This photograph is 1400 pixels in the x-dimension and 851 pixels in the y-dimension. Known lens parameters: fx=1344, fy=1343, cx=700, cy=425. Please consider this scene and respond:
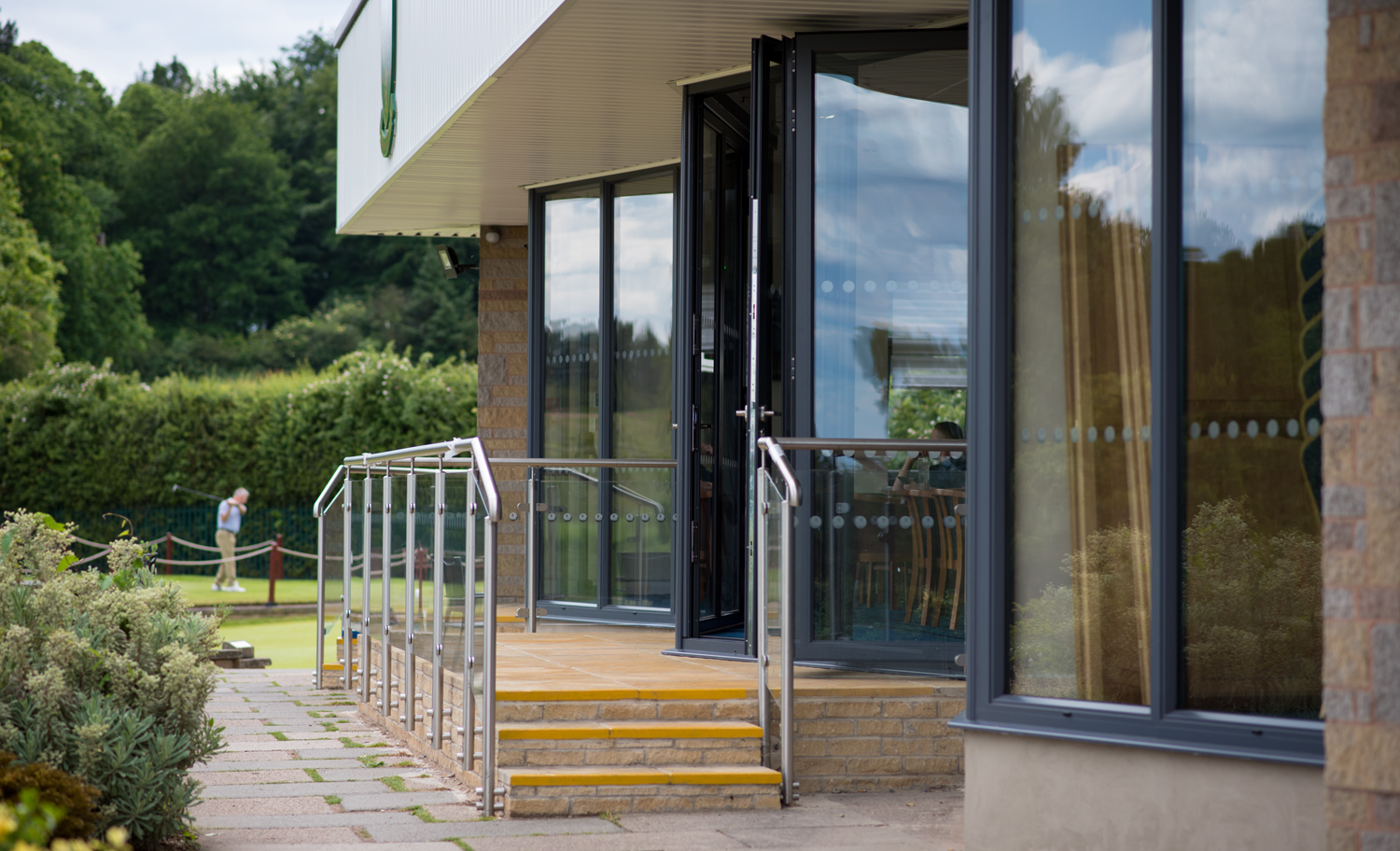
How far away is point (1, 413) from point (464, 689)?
808 inches

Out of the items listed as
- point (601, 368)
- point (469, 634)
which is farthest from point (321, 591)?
point (469, 634)

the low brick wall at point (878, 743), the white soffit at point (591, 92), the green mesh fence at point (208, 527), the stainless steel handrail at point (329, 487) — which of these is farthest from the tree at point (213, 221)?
the low brick wall at point (878, 743)

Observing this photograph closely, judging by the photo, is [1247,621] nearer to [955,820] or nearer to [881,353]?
[955,820]

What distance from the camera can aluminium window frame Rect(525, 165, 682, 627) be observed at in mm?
8328

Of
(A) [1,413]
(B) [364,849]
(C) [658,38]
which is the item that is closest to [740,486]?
(C) [658,38]

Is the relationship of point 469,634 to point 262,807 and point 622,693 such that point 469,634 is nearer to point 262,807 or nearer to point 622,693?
point 622,693

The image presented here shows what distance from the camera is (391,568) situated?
23.5 ft

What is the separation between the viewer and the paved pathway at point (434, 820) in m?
4.59

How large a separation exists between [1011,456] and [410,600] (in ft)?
11.2

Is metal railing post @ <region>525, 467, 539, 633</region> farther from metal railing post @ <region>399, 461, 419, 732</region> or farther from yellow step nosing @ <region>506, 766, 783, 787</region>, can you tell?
yellow step nosing @ <region>506, 766, 783, 787</region>

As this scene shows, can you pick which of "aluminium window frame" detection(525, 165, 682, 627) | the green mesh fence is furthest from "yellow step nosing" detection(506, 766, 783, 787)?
the green mesh fence

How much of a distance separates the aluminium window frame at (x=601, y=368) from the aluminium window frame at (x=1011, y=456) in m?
3.24

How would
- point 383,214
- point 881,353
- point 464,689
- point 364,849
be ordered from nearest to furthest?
point 364,849
point 464,689
point 881,353
point 383,214

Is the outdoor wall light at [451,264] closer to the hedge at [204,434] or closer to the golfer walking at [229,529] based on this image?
the golfer walking at [229,529]
